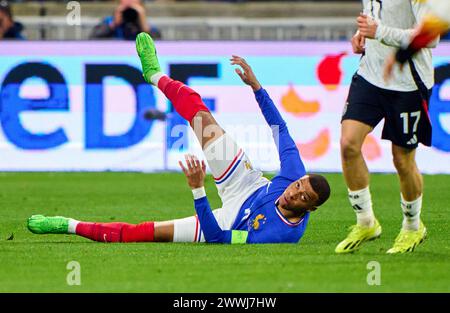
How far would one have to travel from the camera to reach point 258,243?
35.1ft

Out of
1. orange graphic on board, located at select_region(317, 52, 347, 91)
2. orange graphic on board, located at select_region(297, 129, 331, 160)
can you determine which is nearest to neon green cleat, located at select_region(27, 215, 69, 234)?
orange graphic on board, located at select_region(297, 129, 331, 160)

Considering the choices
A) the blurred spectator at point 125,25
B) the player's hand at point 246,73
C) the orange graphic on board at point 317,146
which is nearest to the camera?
the player's hand at point 246,73

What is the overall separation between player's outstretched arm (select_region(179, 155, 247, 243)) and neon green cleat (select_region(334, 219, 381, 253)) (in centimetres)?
99

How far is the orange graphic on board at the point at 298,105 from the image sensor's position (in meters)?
18.4

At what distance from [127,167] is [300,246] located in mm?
8171

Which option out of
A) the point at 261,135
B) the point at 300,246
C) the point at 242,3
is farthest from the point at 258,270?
the point at 242,3

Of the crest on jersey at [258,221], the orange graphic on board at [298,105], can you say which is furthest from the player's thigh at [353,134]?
the orange graphic on board at [298,105]

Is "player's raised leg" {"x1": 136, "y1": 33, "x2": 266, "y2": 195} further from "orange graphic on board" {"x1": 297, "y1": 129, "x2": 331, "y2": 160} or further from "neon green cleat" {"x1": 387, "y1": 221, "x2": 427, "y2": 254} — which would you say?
"orange graphic on board" {"x1": 297, "y1": 129, "x2": 331, "y2": 160}

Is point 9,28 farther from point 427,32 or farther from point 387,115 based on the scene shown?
point 427,32

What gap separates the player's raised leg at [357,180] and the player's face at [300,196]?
32cm

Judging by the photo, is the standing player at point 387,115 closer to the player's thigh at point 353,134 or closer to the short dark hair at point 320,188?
the player's thigh at point 353,134

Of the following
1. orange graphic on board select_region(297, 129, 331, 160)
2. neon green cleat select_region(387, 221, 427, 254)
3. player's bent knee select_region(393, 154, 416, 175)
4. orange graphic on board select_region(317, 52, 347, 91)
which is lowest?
orange graphic on board select_region(297, 129, 331, 160)

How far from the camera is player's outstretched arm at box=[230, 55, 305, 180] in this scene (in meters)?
11.0
